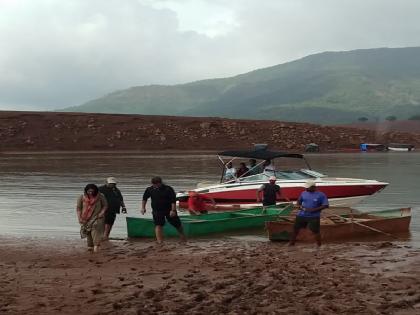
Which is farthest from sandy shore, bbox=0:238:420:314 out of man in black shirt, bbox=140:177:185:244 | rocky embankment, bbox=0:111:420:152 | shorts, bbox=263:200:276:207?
rocky embankment, bbox=0:111:420:152

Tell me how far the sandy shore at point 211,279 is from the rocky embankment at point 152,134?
5248cm

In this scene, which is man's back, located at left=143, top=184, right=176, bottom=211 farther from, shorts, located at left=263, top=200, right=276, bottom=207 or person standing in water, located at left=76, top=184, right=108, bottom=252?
shorts, located at left=263, top=200, right=276, bottom=207

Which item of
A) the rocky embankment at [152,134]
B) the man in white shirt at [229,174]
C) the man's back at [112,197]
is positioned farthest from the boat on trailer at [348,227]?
the rocky embankment at [152,134]

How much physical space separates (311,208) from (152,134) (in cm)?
5796

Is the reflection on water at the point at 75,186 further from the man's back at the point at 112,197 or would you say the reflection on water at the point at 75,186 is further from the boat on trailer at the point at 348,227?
the man's back at the point at 112,197

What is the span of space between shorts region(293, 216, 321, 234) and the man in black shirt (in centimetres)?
271

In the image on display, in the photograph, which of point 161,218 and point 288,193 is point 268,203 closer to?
point 288,193

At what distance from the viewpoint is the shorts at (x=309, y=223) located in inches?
505

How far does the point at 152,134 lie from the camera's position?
69875mm

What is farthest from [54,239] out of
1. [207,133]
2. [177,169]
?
[207,133]

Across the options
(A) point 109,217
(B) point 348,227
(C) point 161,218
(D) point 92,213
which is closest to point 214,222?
(C) point 161,218

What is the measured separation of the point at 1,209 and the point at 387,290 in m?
15.4

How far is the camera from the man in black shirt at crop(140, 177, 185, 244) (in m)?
13.2

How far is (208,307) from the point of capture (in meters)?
7.61
